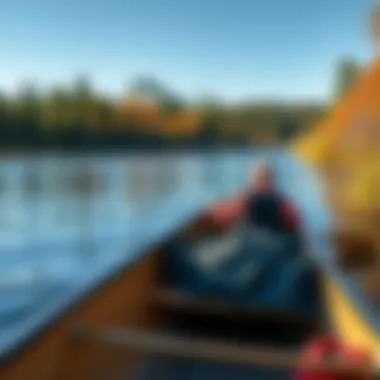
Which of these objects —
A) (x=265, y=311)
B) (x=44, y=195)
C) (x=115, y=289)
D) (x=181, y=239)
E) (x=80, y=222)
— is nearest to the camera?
(x=115, y=289)

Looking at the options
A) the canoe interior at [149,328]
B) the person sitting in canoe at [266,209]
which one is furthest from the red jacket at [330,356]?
the person sitting in canoe at [266,209]

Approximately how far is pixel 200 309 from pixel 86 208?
5419 millimetres

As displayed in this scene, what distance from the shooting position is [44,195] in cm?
782

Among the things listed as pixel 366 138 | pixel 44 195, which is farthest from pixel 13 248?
pixel 44 195

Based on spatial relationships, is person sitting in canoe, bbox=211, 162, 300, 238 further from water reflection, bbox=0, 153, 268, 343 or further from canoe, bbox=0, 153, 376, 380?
water reflection, bbox=0, 153, 268, 343

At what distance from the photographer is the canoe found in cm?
101

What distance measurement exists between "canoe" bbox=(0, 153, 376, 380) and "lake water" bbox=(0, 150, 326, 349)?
44 mm

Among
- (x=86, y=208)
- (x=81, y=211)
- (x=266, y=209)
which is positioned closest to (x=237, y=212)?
(x=266, y=209)

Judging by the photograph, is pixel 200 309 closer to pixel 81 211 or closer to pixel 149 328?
pixel 149 328

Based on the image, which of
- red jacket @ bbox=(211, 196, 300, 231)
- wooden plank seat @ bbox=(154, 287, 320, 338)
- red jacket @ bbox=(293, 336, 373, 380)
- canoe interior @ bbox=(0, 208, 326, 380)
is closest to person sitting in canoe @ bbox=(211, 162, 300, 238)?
red jacket @ bbox=(211, 196, 300, 231)

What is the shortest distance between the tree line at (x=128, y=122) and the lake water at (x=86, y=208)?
20 cm

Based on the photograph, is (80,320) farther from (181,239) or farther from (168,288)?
(181,239)

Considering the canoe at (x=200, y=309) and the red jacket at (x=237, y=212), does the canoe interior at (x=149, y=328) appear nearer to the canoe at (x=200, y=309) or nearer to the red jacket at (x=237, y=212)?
the canoe at (x=200, y=309)

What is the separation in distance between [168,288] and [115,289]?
0.28 meters
